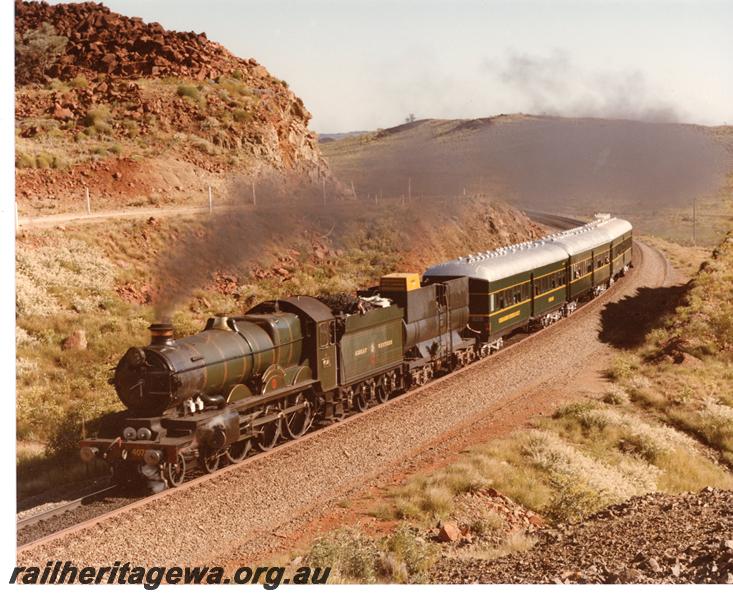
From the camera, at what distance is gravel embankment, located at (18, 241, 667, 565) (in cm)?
1566

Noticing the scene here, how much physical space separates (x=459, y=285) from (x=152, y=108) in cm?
2895


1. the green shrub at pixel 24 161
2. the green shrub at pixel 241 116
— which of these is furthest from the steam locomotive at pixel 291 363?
the green shrub at pixel 24 161

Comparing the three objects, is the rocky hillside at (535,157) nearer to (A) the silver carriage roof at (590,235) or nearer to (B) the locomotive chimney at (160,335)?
(A) the silver carriage roof at (590,235)

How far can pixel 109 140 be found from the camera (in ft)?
159

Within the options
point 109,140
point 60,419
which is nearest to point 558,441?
point 60,419

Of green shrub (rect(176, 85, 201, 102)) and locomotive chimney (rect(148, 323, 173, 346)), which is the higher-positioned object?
green shrub (rect(176, 85, 201, 102))

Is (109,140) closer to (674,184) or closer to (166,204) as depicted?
(166,204)

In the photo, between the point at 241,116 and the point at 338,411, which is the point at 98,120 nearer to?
the point at 241,116

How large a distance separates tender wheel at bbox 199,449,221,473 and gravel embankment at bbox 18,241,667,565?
1.46 ft

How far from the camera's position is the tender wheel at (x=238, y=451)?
20206mm

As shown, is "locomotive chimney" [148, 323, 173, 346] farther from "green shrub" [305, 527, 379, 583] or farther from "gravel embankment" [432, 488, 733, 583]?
"gravel embankment" [432, 488, 733, 583]

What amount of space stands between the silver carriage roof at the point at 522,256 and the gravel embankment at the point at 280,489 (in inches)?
178

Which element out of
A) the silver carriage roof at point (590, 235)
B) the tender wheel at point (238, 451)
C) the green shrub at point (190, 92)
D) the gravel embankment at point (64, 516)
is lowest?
the gravel embankment at point (64, 516)

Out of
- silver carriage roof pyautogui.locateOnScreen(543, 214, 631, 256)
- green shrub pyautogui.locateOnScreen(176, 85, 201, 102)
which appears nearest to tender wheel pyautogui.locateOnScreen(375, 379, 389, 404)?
silver carriage roof pyautogui.locateOnScreen(543, 214, 631, 256)
